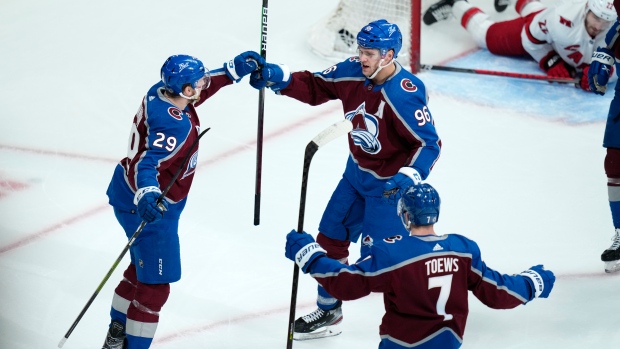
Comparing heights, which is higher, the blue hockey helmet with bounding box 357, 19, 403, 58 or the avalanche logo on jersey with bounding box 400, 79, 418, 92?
the blue hockey helmet with bounding box 357, 19, 403, 58

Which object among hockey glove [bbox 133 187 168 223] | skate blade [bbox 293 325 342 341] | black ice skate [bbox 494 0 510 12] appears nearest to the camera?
hockey glove [bbox 133 187 168 223]

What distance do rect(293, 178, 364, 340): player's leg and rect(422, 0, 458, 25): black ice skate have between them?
2.86 meters

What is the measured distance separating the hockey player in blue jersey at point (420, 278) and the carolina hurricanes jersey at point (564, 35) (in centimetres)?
306

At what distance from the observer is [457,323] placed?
10.2 ft

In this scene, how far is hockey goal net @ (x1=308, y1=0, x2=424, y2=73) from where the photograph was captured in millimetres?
6258

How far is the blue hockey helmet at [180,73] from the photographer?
11.9ft

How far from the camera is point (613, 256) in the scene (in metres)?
4.50

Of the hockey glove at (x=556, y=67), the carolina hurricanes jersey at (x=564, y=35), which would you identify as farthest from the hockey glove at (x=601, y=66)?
the hockey glove at (x=556, y=67)

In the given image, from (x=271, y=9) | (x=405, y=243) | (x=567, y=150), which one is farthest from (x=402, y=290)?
(x=271, y=9)

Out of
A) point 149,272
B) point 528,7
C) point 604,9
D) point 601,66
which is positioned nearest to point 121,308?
point 149,272

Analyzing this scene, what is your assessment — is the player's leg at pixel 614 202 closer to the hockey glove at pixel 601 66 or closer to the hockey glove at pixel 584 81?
the hockey glove at pixel 601 66

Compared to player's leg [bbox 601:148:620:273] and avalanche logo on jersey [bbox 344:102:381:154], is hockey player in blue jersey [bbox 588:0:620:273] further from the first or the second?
avalanche logo on jersey [bbox 344:102:381:154]

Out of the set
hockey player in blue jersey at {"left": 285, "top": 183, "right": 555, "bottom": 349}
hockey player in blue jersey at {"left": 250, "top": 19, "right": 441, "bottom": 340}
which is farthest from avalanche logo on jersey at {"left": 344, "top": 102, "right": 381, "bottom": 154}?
hockey player in blue jersey at {"left": 285, "top": 183, "right": 555, "bottom": 349}

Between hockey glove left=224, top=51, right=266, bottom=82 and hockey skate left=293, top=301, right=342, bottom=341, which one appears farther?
hockey skate left=293, top=301, right=342, bottom=341
